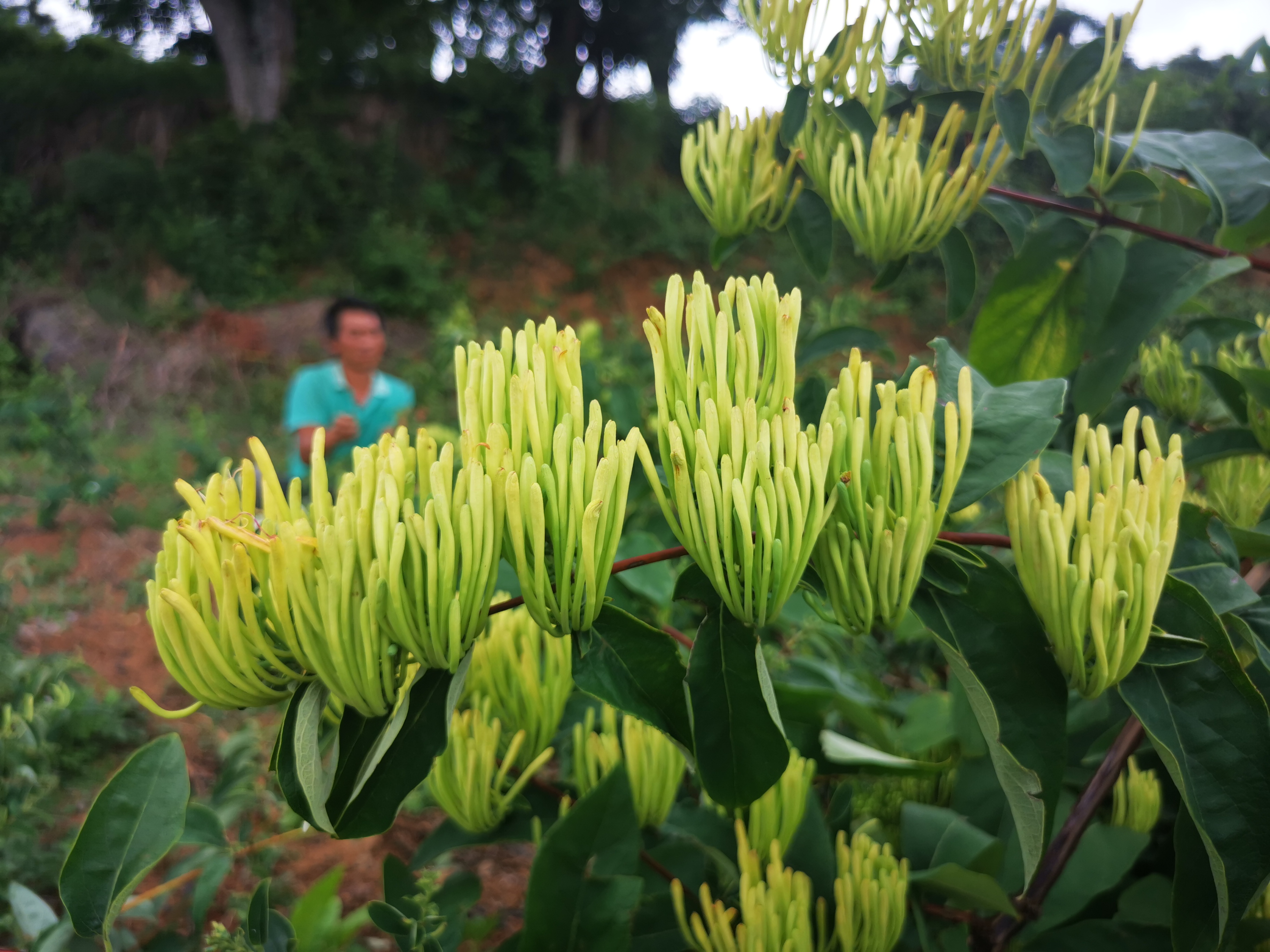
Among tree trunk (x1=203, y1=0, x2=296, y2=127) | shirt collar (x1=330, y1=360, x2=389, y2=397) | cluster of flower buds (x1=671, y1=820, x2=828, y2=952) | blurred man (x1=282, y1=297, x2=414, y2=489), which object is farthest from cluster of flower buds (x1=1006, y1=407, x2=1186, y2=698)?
tree trunk (x1=203, y1=0, x2=296, y2=127)

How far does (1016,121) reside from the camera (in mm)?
676

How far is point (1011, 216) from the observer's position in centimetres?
73

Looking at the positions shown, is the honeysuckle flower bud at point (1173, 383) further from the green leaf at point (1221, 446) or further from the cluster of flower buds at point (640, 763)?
the cluster of flower buds at point (640, 763)

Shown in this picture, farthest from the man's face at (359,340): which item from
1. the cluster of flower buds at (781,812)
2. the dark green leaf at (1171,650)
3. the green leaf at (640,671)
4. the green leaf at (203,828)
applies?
the dark green leaf at (1171,650)

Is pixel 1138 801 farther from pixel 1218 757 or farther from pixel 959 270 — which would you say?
pixel 959 270

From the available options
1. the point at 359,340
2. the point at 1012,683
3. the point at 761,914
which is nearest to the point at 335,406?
the point at 359,340

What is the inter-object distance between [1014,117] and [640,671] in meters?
0.59

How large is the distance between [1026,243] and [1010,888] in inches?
22.2

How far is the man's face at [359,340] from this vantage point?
2.91 meters

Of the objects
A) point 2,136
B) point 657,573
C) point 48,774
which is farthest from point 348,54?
point 657,573

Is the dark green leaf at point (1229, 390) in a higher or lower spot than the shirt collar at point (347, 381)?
higher

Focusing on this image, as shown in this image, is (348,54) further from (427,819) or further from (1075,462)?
(1075,462)

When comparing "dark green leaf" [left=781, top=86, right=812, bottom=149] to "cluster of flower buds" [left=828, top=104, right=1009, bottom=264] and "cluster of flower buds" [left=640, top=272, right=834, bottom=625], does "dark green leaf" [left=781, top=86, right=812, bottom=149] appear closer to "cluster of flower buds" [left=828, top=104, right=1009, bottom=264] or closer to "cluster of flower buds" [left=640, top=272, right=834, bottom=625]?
"cluster of flower buds" [left=828, top=104, right=1009, bottom=264]

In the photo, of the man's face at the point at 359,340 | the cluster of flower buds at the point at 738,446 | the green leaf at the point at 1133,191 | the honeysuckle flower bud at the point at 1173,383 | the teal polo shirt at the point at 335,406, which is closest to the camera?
the cluster of flower buds at the point at 738,446
